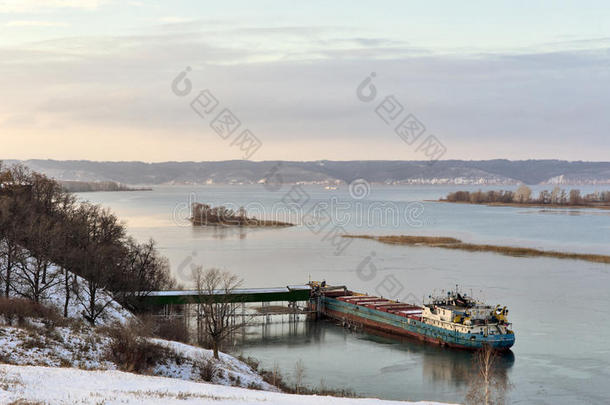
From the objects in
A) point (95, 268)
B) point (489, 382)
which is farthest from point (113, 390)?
point (489, 382)

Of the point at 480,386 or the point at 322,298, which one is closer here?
the point at 480,386

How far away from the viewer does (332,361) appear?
42250mm

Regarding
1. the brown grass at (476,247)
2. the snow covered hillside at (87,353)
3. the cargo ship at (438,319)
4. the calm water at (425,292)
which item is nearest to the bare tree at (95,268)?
the snow covered hillside at (87,353)

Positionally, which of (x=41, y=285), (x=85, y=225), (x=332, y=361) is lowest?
(x=332, y=361)

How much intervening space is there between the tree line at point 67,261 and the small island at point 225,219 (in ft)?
276

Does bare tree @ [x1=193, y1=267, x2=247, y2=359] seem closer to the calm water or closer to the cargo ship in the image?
the calm water

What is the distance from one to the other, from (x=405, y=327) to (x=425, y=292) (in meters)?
13.5

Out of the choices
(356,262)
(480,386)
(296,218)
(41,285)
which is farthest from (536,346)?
(296,218)

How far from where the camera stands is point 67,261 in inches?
1614

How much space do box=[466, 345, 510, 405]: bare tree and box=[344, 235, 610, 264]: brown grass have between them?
49013 millimetres

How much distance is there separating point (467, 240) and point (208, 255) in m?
43.3

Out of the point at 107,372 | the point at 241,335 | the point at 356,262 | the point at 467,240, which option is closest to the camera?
the point at 107,372

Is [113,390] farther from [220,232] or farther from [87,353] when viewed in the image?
[220,232]

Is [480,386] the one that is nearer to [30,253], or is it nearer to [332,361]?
[332,361]
